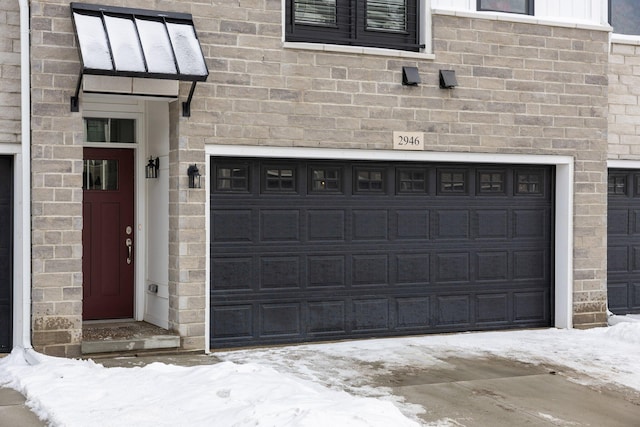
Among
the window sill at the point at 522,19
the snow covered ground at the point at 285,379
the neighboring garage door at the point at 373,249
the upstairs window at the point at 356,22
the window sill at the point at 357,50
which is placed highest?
the window sill at the point at 522,19

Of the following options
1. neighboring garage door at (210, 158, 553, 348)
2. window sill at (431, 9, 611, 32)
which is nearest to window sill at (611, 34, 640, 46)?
window sill at (431, 9, 611, 32)

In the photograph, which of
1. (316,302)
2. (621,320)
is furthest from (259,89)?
(621,320)

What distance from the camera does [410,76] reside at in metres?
10.3

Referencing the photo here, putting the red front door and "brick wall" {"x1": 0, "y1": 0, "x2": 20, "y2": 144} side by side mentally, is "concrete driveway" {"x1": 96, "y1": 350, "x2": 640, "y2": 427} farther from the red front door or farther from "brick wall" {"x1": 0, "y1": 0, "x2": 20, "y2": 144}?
"brick wall" {"x1": 0, "y1": 0, "x2": 20, "y2": 144}

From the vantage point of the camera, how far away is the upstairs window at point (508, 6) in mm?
11000

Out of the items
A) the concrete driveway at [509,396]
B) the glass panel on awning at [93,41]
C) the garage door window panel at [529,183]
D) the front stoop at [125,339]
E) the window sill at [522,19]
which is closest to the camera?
the concrete driveway at [509,396]

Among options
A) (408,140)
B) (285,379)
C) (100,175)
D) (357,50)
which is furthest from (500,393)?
(100,175)

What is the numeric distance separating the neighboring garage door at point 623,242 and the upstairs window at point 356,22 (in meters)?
3.83

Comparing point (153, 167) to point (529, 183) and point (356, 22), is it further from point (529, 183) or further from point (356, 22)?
point (529, 183)

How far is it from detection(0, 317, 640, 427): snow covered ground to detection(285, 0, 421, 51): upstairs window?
11.9ft

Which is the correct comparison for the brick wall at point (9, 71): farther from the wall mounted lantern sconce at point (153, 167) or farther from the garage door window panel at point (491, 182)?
the garage door window panel at point (491, 182)

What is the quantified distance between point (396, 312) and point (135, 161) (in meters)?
3.71

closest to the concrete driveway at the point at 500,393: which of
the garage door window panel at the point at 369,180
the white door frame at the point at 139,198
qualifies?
the white door frame at the point at 139,198

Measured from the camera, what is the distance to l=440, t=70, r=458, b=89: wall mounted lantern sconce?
34.3ft
